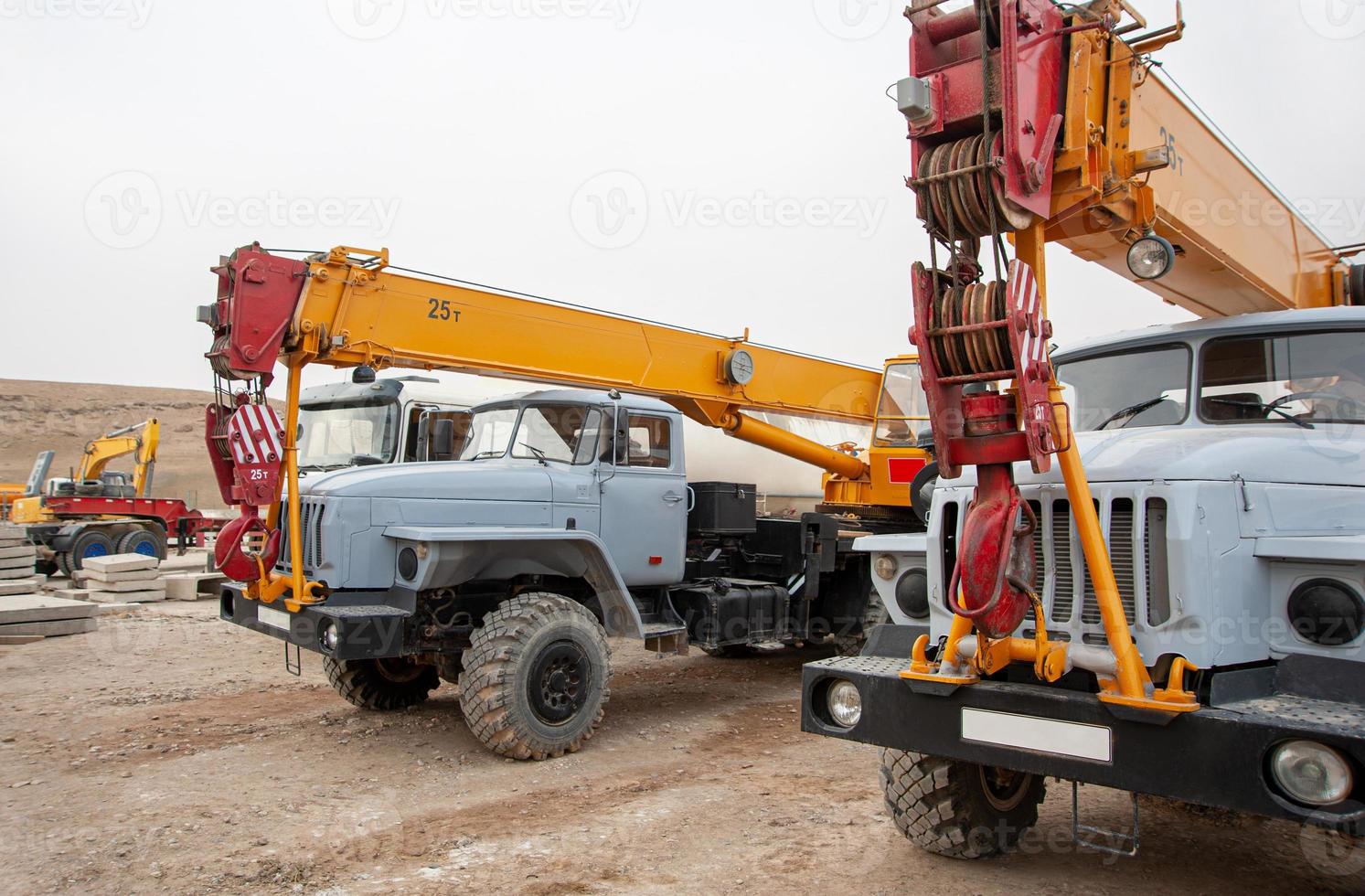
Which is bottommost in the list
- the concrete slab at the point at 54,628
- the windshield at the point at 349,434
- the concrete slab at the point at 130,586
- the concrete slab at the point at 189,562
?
the concrete slab at the point at 54,628

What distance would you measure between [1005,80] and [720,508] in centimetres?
503

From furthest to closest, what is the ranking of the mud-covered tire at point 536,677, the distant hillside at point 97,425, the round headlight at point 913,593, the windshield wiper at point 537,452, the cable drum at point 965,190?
the distant hillside at point 97,425, the windshield wiper at point 537,452, the mud-covered tire at point 536,677, the round headlight at point 913,593, the cable drum at point 965,190

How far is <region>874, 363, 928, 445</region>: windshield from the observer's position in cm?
1001

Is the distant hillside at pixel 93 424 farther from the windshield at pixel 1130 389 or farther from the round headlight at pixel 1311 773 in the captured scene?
the round headlight at pixel 1311 773

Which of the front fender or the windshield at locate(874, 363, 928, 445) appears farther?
the windshield at locate(874, 363, 928, 445)

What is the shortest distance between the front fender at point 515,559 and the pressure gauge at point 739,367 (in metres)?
2.54

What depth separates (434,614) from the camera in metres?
6.27

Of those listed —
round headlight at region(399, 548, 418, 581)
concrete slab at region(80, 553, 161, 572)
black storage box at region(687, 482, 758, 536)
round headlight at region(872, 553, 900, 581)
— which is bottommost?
concrete slab at region(80, 553, 161, 572)

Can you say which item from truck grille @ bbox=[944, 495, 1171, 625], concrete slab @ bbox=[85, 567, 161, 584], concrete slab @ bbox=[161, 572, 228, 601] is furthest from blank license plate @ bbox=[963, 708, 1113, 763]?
concrete slab @ bbox=[85, 567, 161, 584]

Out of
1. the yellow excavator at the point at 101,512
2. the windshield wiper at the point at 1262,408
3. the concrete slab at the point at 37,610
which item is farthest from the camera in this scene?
the yellow excavator at the point at 101,512

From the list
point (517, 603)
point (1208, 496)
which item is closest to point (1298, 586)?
point (1208, 496)

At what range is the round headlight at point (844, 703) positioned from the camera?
3.76 metres

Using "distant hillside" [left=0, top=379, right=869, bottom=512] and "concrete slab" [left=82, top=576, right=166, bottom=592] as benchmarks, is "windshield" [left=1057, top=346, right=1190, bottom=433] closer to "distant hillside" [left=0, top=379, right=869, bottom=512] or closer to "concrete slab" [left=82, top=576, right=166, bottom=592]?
"concrete slab" [left=82, top=576, right=166, bottom=592]

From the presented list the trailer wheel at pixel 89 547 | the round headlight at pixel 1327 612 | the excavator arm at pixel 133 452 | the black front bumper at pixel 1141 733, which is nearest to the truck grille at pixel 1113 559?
the black front bumper at pixel 1141 733
